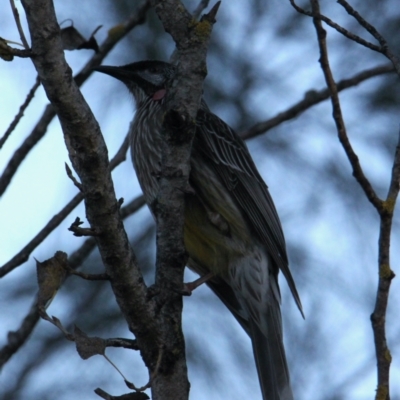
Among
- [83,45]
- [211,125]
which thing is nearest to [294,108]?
[211,125]

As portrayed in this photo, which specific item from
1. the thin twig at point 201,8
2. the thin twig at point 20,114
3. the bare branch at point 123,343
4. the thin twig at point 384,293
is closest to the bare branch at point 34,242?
the thin twig at point 20,114

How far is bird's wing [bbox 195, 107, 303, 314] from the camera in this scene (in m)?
4.30

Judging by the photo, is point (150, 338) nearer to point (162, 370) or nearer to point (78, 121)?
point (162, 370)

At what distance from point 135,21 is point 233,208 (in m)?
1.17

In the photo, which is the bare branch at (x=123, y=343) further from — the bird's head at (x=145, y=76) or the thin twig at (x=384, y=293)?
the bird's head at (x=145, y=76)

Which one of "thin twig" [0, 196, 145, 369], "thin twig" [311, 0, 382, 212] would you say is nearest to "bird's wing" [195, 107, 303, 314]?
"thin twig" [0, 196, 145, 369]

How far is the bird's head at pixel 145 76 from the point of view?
4.97 m

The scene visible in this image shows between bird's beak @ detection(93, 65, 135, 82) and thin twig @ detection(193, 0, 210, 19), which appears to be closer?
thin twig @ detection(193, 0, 210, 19)

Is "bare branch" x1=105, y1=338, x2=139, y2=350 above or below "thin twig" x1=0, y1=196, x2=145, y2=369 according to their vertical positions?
below

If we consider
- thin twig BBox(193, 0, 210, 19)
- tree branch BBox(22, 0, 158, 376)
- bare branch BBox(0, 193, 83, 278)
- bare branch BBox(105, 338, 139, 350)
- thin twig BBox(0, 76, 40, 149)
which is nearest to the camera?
tree branch BBox(22, 0, 158, 376)

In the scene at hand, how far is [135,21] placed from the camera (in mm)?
4332

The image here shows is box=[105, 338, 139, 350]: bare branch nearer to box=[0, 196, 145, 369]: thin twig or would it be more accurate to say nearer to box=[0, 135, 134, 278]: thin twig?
box=[0, 196, 145, 369]: thin twig

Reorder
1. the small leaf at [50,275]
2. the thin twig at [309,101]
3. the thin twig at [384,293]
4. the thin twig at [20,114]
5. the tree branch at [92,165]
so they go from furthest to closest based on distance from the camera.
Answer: the thin twig at [309,101]
the thin twig at [20,114]
the small leaf at [50,275]
the tree branch at [92,165]
the thin twig at [384,293]

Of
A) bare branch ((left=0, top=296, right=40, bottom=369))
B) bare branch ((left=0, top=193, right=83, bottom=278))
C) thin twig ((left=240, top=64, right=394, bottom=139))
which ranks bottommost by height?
bare branch ((left=0, top=296, right=40, bottom=369))
